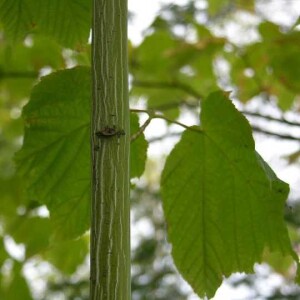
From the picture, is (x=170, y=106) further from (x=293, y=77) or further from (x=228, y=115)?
(x=228, y=115)

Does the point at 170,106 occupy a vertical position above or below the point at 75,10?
above

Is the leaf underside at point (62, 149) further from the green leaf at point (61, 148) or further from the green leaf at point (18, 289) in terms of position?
the green leaf at point (18, 289)

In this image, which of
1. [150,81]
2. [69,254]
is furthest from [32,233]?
[150,81]

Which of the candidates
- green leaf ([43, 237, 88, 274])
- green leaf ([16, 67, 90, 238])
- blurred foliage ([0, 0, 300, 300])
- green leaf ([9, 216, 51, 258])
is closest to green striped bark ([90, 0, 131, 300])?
green leaf ([16, 67, 90, 238])

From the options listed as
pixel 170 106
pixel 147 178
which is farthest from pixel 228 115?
pixel 147 178

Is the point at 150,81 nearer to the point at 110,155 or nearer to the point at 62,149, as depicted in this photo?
the point at 62,149

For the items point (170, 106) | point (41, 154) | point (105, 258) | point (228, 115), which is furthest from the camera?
point (170, 106)

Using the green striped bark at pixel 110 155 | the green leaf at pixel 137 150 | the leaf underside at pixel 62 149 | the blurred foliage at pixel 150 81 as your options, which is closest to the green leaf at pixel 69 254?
the blurred foliage at pixel 150 81
